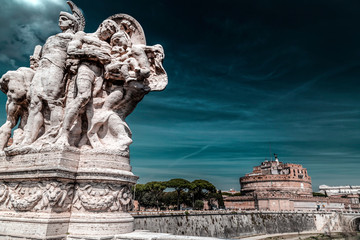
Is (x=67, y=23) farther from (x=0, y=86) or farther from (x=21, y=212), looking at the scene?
(x=21, y=212)

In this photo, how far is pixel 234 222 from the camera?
115ft

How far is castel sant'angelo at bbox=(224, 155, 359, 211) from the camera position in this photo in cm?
4841

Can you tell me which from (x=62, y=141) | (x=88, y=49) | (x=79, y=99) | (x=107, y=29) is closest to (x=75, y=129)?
(x=62, y=141)

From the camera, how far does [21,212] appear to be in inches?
163

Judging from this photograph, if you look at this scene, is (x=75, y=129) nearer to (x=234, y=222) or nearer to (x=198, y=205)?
(x=234, y=222)

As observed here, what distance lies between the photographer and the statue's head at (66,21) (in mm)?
5699

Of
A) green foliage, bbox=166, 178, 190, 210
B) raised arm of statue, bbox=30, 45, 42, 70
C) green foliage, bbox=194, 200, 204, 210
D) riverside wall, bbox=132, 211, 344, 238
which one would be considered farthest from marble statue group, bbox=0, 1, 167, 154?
green foliage, bbox=194, 200, 204, 210

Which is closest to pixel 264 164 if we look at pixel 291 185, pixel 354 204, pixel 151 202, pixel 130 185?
pixel 291 185

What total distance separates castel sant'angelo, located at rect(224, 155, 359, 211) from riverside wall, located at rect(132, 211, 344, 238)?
4.27 meters

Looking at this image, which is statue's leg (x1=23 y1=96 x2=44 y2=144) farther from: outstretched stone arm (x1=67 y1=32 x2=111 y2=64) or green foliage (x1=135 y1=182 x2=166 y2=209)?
green foliage (x1=135 y1=182 x2=166 y2=209)

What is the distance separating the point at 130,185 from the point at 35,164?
1.70m

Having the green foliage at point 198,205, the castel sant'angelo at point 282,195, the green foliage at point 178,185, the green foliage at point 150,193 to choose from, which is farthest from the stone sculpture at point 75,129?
the castel sant'angelo at point 282,195

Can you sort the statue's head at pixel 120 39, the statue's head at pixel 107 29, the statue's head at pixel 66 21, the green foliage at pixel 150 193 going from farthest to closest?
the green foliage at pixel 150 193 < the statue's head at pixel 66 21 < the statue's head at pixel 107 29 < the statue's head at pixel 120 39

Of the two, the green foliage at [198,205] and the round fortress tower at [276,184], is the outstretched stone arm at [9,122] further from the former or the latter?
the round fortress tower at [276,184]
